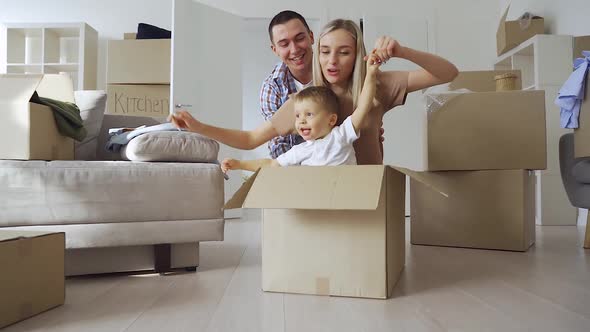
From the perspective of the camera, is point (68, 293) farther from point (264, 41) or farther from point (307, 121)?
point (264, 41)

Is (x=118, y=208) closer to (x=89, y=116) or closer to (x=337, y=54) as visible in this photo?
(x=89, y=116)

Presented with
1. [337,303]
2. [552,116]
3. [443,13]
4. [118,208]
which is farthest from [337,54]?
[443,13]

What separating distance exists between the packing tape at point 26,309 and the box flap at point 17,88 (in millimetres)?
715

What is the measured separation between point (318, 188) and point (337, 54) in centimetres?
53

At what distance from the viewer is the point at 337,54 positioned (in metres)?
1.63

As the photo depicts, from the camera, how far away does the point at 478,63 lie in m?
4.65

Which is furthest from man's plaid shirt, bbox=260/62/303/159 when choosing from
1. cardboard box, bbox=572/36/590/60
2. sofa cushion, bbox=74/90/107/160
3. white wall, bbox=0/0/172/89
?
white wall, bbox=0/0/172/89

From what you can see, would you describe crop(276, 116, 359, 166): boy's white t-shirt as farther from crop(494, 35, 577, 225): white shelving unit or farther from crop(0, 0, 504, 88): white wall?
crop(0, 0, 504, 88): white wall

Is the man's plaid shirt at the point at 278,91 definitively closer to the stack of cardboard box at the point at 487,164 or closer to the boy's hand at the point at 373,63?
the boy's hand at the point at 373,63

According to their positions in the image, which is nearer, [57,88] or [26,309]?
[26,309]

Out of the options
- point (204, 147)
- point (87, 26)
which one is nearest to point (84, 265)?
point (204, 147)

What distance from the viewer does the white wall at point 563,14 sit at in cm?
350

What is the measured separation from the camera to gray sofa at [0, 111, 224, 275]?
1619 millimetres

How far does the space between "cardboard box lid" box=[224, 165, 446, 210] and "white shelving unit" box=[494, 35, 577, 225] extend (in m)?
2.62
